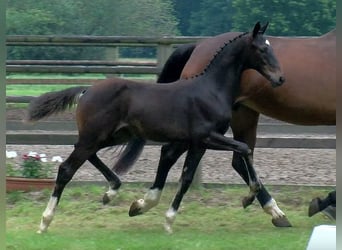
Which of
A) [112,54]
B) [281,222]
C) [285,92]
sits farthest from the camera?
[112,54]

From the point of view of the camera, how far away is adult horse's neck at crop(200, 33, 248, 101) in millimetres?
6191

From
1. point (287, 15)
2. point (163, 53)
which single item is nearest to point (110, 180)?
point (163, 53)

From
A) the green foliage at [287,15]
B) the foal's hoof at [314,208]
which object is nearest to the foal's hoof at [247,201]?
the foal's hoof at [314,208]

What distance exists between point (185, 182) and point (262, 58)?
1184 mm

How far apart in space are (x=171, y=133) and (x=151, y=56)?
27.7 feet

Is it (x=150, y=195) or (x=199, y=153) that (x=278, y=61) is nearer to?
(x=199, y=153)

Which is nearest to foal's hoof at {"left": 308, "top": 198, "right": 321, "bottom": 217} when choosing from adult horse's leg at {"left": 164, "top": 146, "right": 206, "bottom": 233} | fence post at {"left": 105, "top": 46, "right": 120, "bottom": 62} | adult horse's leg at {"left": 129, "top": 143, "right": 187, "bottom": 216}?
adult horse's leg at {"left": 164, "top": 146, "right": 206, "bottom": 233}

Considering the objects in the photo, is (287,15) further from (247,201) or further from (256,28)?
(247,201)

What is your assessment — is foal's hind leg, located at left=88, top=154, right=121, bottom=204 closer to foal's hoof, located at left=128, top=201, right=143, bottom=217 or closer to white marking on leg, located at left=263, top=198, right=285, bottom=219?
foal's hoof, located at left=128, top=201, right=143, bottom=217

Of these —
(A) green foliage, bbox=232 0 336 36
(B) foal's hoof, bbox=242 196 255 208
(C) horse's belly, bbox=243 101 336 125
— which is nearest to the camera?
(B) foal's hoof, bbox=242 196 255 208

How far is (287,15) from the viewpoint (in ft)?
32.7

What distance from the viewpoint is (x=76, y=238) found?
560 cm

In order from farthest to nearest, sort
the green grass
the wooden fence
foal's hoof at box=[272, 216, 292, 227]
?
the wooden fence → foal's hoof at box=[272, 216, 292, 227] → the green grass

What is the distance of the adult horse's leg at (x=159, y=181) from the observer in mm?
6238
